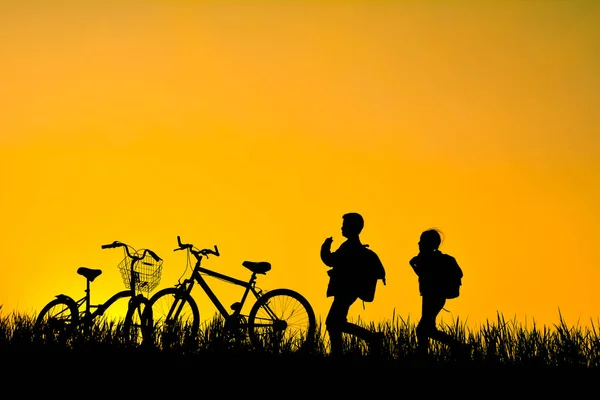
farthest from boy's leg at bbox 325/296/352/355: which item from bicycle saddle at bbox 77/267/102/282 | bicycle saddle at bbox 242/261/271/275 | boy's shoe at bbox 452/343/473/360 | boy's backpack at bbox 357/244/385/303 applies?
bicycle saddle at bbox 77/267/102/282

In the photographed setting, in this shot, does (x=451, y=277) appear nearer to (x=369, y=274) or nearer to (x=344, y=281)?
(x=369, y=274)

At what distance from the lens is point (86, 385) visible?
9.20m

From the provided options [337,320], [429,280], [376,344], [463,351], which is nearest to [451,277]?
[429,280]

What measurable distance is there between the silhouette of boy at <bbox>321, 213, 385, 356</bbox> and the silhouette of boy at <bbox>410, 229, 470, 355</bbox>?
65 cm

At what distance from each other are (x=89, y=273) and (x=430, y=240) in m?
6.08

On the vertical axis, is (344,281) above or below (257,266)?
below

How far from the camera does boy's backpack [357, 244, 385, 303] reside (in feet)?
37.8

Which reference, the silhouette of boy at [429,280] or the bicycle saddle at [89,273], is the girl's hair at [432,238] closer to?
the silhouette of boy at [429,280]

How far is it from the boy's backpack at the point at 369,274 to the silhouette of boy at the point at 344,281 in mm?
61

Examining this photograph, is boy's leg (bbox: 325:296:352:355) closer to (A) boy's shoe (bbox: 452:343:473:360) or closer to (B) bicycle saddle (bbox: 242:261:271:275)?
(A) boy's shoe (bbox: 452:343:473:360)

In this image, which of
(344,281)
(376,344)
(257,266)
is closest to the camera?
(376,344)

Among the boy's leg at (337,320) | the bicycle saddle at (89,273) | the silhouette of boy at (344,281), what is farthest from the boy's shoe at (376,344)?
the bicycle saddle at (89,273)

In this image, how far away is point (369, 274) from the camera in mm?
11562

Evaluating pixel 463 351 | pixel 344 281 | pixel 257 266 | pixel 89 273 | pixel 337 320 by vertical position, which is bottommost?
pixel 463 351
